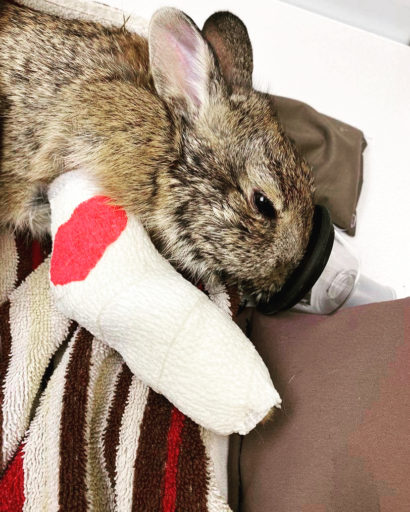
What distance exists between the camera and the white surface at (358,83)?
1.39 m

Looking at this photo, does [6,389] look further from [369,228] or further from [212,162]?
[369,228]

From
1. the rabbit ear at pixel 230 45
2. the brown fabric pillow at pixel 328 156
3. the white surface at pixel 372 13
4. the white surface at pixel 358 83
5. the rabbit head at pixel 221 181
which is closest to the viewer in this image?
the rabbit head at pixel 221 181

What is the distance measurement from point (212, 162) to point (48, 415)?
1.81 feet

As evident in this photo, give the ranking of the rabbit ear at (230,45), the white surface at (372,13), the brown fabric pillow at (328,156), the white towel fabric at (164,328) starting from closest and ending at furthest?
the white towel fabric at (164,328)
the rabbit ear at (230,45)
the brown fabric pillow at (328,156)
the white surface at (372,13)

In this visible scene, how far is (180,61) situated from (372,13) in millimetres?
1034

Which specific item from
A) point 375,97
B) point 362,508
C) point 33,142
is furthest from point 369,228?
point 33,142

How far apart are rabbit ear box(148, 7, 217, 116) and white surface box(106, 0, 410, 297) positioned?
499 mm

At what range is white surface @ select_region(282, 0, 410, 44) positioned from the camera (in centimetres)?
161

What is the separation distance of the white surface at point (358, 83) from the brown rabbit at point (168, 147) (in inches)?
20.0

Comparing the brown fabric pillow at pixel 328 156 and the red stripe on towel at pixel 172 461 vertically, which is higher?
the brown fabric pillow at pixel 328 156

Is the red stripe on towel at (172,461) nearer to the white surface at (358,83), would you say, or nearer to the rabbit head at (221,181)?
the rabbit head at (221,181)

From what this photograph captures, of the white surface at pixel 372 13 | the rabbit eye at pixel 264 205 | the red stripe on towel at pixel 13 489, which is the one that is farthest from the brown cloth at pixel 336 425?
the white surface at pixel 372 13

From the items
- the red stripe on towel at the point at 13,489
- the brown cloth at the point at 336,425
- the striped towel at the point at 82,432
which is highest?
the brown cloth at the point at 336,425

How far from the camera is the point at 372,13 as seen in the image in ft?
5.36
